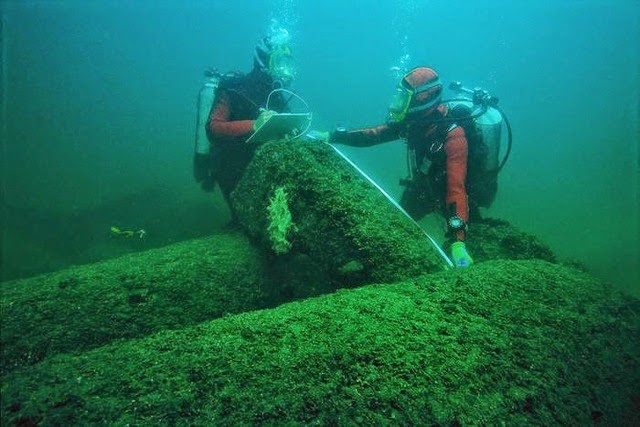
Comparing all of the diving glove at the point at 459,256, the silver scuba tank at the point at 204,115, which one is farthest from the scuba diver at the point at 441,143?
the silver scuba tank at the point at 204,115

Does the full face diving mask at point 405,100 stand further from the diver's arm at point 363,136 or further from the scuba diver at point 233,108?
the scuba diver at point 233,108

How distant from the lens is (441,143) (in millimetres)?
4105

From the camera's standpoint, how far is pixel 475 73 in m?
102

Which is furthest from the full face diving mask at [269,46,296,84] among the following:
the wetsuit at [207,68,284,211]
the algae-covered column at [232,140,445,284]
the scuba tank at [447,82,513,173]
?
the scuba tank at [447,82,513,173]

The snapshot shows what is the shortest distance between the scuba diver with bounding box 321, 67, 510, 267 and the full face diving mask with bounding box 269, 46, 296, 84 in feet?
3.89

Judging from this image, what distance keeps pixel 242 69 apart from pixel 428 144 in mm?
67838

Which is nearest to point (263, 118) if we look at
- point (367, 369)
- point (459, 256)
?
point (459, 256)

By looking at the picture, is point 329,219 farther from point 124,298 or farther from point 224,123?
point 224,123

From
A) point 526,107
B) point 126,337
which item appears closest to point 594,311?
point 126,337

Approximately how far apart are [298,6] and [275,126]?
114m

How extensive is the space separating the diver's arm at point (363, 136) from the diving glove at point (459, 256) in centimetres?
254

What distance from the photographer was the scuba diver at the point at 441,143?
13.1 feet

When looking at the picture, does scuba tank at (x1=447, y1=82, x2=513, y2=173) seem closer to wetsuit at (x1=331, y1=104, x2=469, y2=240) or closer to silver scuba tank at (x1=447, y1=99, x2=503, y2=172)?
silver scuba tank at (x1=447, y1=99, x2=503, y2=172)

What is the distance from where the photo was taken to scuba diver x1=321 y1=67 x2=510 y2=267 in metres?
4.01
